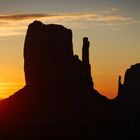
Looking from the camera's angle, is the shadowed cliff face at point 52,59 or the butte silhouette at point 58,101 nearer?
the butte silhouette at point 58,101

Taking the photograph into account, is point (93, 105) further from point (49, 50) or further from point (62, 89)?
point (49, 50)

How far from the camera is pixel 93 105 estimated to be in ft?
414

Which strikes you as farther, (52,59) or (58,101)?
(52,59)

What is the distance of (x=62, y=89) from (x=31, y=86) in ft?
27.4

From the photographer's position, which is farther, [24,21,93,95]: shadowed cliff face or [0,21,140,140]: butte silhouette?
[24,21,93,95]: shadowed cliff face

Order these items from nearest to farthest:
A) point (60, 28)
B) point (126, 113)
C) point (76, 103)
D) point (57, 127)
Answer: point (57, 127)
point (76, 103)
point (60, 28)
point (126, 113)

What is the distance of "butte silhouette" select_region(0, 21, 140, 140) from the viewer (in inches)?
4313

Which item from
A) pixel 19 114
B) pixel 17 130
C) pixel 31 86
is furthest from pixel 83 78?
pixel 17 130

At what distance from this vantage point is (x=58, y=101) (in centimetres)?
12112

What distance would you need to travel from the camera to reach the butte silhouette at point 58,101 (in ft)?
359

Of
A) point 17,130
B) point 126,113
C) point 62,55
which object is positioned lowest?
point 126,113

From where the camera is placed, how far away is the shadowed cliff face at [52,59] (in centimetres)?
12975

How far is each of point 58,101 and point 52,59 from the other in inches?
631

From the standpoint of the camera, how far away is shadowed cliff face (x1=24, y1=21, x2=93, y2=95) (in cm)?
12975
